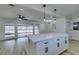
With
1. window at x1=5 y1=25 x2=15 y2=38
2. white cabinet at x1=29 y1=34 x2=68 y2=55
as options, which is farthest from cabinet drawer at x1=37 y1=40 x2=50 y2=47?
window at x1=5 y1=25 x2=15 y2=38

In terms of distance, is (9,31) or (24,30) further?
(24,30)

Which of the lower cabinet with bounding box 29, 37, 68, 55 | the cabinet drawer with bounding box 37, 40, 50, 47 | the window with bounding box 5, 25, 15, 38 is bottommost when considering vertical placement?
the lower cabinet with bounding box 29, 37, 68, 55

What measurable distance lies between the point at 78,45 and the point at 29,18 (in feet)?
7.53

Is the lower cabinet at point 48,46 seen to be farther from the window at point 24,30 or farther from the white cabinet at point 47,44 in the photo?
the window at point 24,30

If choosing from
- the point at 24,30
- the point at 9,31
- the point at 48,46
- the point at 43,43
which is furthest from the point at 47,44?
the point at 9,31

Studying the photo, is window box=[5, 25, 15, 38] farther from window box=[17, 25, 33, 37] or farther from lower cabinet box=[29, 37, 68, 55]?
lower cabinet box=[29, 37, 68, 55]

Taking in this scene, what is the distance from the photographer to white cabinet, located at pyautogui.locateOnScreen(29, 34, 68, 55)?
1939 millimetres

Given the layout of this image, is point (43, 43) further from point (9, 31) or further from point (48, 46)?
point (9, 31)

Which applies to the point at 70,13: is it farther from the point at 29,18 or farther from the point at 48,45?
the point at 29,18

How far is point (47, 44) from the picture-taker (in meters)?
2.23
